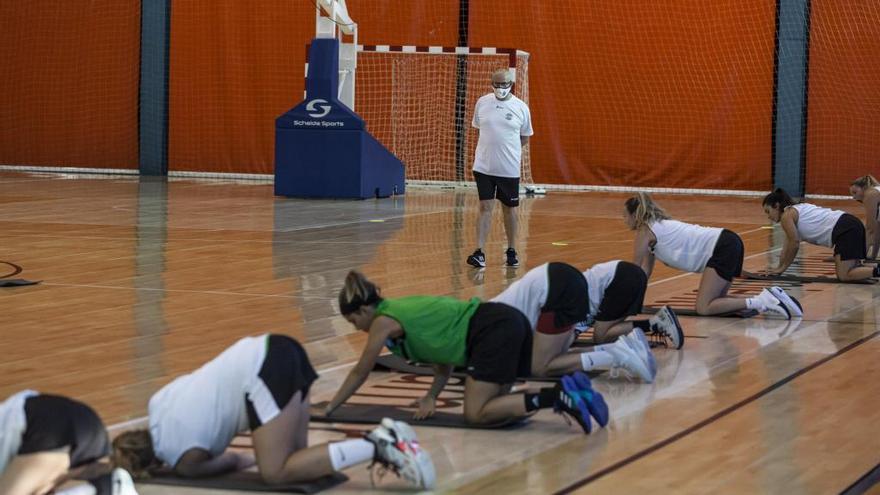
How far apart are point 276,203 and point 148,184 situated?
494 centimetres

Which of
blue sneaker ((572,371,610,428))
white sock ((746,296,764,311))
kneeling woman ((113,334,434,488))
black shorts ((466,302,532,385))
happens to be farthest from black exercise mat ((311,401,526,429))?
white sock ((746,296,764,311))

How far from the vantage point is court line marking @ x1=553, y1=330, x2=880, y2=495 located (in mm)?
5359

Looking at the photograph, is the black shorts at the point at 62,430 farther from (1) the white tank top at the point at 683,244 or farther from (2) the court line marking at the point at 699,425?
(1) the white tank top at the point at 683,244

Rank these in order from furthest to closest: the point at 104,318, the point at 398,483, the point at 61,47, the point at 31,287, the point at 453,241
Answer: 1. the point at 61,47
2. the point at 453,241
3. the point at 31,287
4. the point at 104,318
5. the point at 398,483

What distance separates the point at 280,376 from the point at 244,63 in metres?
21.1

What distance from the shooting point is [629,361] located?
7.36m

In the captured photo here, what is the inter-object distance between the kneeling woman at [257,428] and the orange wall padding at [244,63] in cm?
2026

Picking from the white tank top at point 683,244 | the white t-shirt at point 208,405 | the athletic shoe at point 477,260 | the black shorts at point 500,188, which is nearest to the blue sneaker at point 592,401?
the white t-shirt at point 208,405

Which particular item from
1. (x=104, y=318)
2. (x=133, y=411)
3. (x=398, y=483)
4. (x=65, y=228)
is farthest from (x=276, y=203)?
(x=398, y=483)

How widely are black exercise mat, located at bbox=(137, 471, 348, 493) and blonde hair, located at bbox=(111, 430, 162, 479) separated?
68 mm

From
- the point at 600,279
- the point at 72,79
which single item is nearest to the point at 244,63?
the point at 72,79

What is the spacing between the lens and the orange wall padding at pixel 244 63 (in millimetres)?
25016

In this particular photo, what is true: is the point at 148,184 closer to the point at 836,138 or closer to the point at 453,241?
the point at 453,241

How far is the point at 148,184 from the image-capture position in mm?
23844
